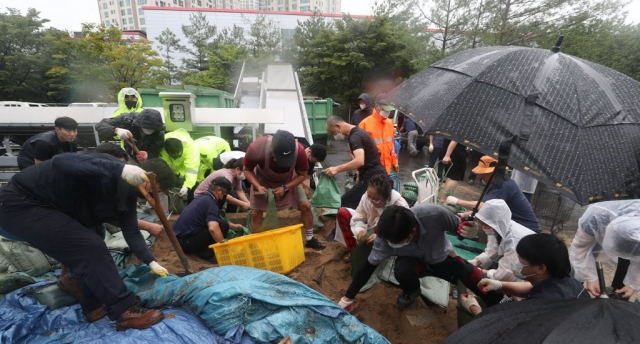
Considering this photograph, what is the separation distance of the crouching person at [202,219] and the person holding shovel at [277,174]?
0.35 metres

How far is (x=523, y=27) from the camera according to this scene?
10.6 meters

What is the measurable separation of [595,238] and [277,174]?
112 inches

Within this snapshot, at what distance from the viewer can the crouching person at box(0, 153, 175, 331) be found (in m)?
1.95

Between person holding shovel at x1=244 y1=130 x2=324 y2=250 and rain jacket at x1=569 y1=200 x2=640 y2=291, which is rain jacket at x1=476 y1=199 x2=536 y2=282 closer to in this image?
rain jacket at x1=569 y1=200 x2=640 y2=291

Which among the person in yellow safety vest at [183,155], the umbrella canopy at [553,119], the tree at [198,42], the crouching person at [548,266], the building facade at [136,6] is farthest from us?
the building facade at [136,6]

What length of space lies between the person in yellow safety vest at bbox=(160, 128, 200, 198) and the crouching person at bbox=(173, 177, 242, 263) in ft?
2.66

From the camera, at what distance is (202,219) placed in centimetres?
335

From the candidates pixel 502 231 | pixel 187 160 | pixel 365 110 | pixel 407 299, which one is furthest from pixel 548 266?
pixel 365 110

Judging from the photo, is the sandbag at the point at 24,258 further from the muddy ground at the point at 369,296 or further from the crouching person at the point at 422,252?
Result: the crouching person at the point at 422,252

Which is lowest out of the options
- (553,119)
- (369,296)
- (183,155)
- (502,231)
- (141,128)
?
(369,296)

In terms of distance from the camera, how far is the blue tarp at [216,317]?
6.47 feet

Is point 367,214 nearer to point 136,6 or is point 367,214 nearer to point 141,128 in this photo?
point 141,128

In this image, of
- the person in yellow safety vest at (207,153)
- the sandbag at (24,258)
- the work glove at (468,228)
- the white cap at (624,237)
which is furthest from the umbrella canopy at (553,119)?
the person in yellow safety vest at (207,153)

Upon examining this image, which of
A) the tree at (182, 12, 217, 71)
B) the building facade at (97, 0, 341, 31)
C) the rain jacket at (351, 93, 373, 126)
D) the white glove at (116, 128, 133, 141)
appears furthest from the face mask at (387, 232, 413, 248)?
the building facade at (97, 0, 341, 31)
